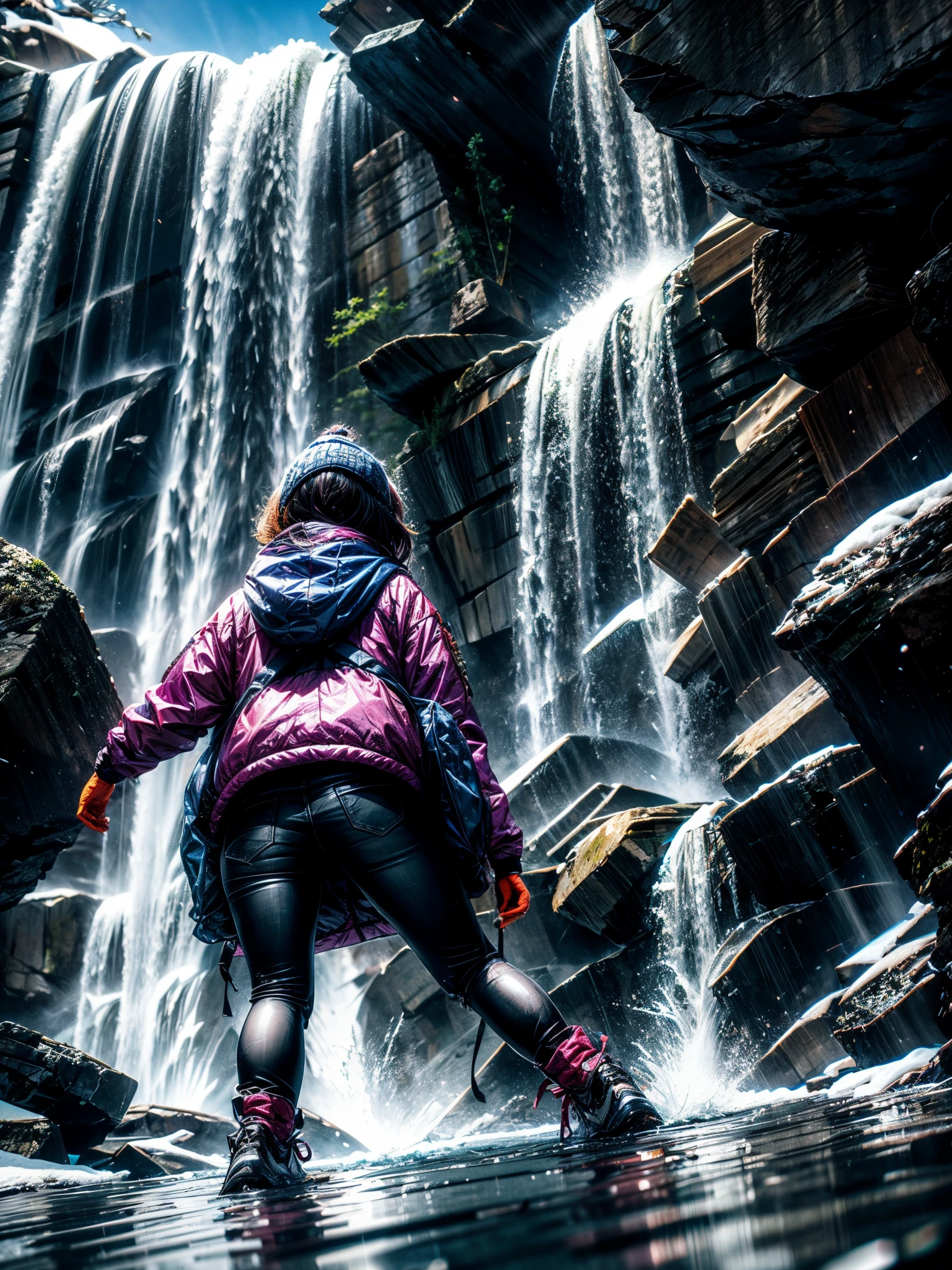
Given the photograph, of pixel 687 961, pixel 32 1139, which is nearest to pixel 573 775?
pixel 687 961

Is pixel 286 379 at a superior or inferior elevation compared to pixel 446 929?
superior

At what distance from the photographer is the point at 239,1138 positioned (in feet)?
6.47

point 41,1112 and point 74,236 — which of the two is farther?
point 74,236

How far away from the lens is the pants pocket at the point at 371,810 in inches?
87.0

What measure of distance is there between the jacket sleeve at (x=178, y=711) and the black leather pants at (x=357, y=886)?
35 cm

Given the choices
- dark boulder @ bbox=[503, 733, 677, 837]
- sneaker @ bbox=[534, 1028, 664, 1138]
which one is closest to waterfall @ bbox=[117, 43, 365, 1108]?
dark boulder @ bbox=[503, 733, 677, 837]

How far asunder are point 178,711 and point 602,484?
29.8 ft

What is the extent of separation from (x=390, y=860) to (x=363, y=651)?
0.54m

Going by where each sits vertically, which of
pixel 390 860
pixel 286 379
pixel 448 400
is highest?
pixel 286 379

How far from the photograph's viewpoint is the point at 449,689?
2.54m

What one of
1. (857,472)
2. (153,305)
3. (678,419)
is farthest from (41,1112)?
(153,305)

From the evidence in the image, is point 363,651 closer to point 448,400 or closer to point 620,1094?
point 620,1094

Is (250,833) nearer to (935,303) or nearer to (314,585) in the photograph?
(314,585)

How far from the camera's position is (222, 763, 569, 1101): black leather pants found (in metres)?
2.17
